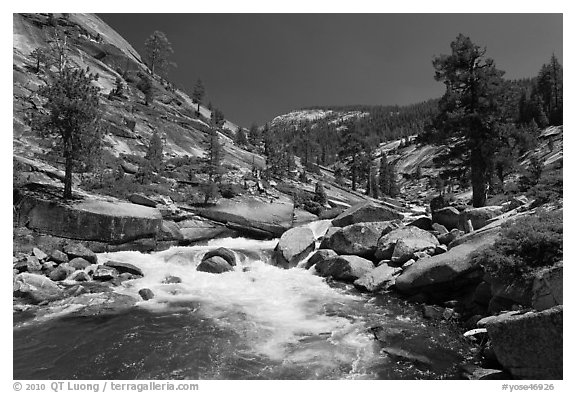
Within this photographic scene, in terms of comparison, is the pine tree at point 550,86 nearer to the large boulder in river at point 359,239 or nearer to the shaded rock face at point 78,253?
the large boulder in river at point 359,239

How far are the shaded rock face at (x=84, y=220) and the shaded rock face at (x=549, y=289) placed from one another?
76.7 ft

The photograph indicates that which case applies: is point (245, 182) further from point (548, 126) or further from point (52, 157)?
point (548, 126)

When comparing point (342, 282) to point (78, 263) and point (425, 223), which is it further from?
point (78, 263)

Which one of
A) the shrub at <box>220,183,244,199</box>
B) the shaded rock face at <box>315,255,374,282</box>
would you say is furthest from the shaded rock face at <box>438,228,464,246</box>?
the shrub at <box>220,183,244,199</box>

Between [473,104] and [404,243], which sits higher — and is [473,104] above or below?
above

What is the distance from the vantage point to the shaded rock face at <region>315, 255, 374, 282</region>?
18516 mm

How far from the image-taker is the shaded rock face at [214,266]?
67.5 feet

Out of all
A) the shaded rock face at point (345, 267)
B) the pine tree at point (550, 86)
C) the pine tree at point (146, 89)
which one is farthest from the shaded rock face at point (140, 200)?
the pine tree at point (550, 86)

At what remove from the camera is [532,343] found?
7953 millimetres

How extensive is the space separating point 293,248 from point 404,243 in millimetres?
7743

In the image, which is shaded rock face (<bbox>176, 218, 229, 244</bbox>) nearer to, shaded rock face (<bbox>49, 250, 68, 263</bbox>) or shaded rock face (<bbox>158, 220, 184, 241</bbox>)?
shaded rock face (<bbox>158, 220, 184, 241</bbox>)

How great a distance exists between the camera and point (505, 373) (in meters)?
8.66

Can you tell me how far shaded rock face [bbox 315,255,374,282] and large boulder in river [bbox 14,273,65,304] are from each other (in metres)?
13.4

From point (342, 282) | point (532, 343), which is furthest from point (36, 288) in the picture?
Answer: point (532, 343)
